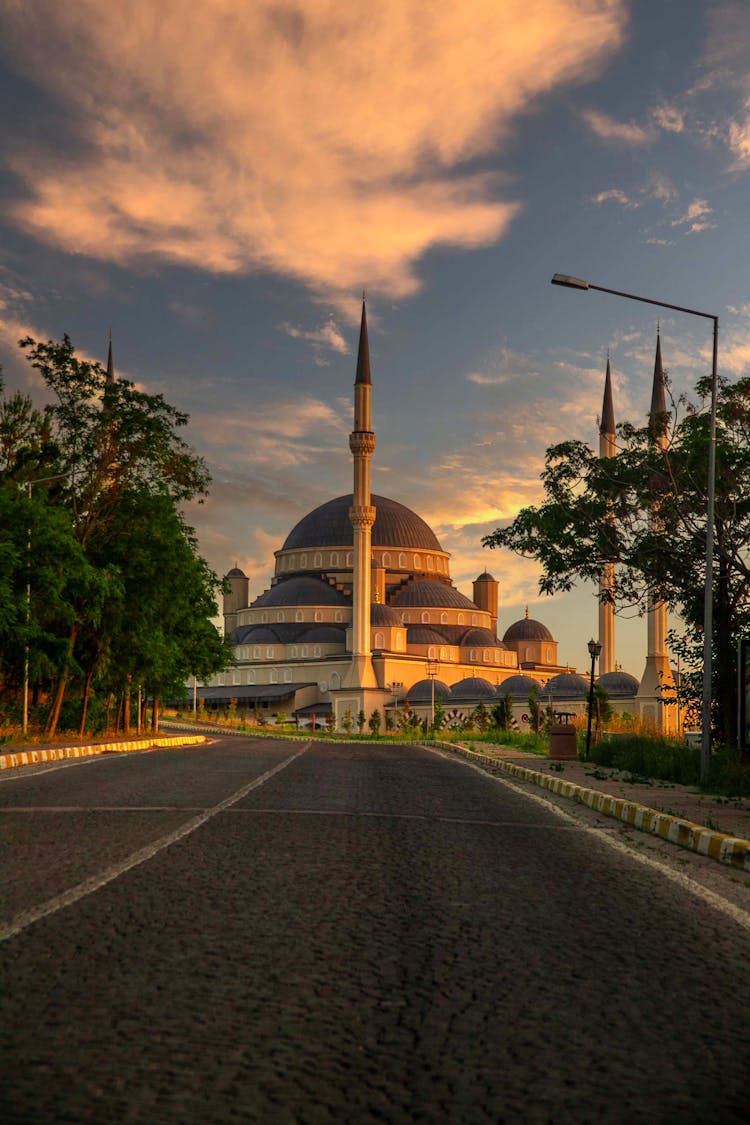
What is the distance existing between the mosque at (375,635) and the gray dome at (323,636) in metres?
0.11

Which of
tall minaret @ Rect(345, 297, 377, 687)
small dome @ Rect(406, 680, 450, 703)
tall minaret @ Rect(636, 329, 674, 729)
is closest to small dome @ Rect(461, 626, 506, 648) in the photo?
small dome @ Rect(406, 680, 450, 703)

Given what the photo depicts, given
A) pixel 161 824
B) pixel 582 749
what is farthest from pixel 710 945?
pixel 582 749

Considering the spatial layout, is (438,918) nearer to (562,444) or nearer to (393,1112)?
(393,1112)

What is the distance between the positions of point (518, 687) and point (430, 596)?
18.4 metres

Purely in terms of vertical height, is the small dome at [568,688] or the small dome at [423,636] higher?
the small dome at [423,636]

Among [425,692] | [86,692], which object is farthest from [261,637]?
[86,692]

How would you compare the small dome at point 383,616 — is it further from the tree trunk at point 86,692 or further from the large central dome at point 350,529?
the tree trunk at point 86,692

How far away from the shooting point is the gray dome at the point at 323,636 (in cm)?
10650

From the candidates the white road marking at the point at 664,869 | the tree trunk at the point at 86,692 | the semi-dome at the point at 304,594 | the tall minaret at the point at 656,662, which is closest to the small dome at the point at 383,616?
the semi-dome at the point at 304,594

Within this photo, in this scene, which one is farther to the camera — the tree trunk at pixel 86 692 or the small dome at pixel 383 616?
the small dome at pixel 383 616

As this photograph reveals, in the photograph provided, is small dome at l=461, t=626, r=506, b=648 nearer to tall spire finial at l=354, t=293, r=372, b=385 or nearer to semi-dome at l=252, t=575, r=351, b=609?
semi-dome at l=252, t=575, r=351, b=609

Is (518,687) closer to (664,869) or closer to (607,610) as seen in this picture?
(607,610)

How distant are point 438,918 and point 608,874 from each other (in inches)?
101

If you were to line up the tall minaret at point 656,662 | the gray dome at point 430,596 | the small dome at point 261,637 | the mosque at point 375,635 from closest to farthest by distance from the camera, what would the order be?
the tall minaret at point 656,662
the mosque at point 375,635
the small dome at point 261,637
the gray dome at point 430,596
